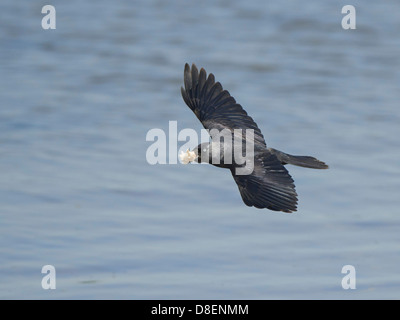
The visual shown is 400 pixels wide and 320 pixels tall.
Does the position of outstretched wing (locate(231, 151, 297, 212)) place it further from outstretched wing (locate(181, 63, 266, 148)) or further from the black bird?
outstretched wing (locate(181, 63, 266, 148))

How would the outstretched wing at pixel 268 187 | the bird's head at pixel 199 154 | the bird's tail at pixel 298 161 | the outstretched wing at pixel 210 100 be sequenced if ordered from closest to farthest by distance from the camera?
the outstretched wing at pixel 268 187
the bird's head at pixel 199 154
the bird's tail at pixel 298 161
the outstretched wing at pixel 210 100

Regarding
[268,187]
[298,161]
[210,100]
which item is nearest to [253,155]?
[268,187]

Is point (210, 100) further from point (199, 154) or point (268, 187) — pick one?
point (268, 187)

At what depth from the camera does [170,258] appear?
309 inches

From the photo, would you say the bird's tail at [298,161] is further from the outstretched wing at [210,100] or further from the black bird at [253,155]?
the outstretched wing at [210,100]

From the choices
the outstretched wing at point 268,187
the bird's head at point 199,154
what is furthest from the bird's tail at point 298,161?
the bird's head at point 199,154

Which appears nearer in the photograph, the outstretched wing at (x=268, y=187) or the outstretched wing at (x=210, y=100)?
the outstretched wing at (x=268, y=187)

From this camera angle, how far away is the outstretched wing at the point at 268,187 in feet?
21.0

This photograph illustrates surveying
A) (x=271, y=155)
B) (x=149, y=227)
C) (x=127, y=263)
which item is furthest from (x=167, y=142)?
(x=271, y=155)

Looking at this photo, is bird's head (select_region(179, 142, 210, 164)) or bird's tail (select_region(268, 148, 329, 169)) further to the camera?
bird's tail (select_region(268, 148, 329, 169))

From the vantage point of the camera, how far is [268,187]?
647 centimetres

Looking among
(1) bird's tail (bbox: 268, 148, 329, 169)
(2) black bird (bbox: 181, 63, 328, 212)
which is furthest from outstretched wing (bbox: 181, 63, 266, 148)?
(1) bird's tail (bbox: 268, 148, 329, 169)

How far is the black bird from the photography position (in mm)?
6434

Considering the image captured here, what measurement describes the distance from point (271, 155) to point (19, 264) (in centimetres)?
238
